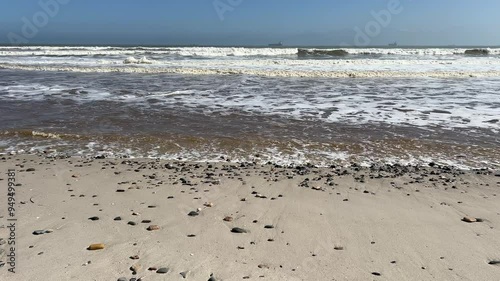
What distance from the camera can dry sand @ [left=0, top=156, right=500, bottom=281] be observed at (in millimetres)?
3648

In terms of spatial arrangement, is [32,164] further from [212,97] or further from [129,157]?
[212,97]

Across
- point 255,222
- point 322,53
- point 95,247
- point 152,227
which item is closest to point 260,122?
point 255,222

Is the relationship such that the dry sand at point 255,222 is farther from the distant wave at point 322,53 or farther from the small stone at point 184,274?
the distant wave at point 322,53

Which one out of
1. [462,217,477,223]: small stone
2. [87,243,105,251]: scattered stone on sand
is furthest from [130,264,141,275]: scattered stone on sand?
[462,217,477,223]: small stone

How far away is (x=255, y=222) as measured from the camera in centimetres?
463

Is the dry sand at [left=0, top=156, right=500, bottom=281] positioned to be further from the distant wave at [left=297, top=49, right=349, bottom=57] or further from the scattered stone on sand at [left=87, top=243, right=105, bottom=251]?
the distant wave at [left=297, top=49, right=349, bottom=57]

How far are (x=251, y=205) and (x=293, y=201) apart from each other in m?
0.57

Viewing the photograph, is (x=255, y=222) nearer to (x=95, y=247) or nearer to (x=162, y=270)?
(x=162, y=270)

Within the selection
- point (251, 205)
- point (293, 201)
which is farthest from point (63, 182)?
point (293, 201)

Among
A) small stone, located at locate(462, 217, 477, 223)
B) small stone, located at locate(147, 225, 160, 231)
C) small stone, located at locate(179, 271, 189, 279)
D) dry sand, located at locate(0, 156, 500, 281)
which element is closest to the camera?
small stone, located at locate(179, 271, 189, 279)

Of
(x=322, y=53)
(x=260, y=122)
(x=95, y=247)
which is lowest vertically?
(x=95, y=247)

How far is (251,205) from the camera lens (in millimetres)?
5180

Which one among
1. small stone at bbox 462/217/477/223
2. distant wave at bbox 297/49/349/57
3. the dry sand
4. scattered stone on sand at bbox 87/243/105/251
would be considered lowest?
small stone at bbox 462/217/477/223

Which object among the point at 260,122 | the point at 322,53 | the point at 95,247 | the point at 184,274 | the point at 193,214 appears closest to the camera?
the point at 184,274
